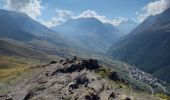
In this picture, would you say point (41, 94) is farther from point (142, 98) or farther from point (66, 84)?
point (142, 98)

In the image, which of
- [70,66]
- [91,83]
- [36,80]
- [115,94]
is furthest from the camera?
[70,66]

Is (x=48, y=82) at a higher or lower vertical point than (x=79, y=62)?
lower

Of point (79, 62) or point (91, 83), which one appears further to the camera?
point (79, 62)

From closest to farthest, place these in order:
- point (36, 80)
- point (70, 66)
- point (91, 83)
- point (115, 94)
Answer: point (115, 94), point (91, 83), point (36, 80), point (70, 66)

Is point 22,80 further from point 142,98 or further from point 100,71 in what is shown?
point 142,98

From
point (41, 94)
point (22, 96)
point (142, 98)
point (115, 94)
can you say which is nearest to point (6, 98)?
point (22, 96)

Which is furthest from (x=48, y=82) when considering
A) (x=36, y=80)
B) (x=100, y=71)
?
(x=100, y=71)
